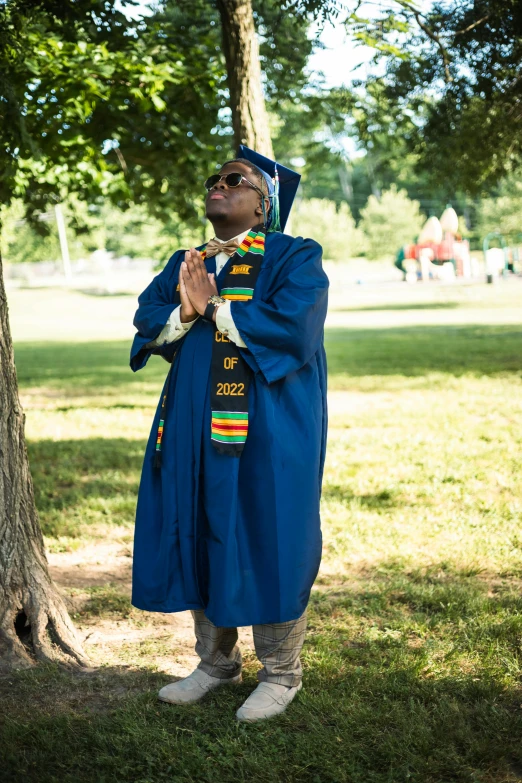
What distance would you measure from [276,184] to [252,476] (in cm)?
116

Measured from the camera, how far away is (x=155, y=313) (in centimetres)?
314

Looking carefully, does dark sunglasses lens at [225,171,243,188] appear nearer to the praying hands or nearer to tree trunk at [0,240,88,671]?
the praying hands

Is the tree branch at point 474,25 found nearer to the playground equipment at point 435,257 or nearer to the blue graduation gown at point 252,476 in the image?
the blue graduation gown at point 252,476

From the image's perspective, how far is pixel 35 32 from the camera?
6746 millimetres

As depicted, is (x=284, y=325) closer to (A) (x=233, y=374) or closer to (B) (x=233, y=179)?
(A) (x=233, y=374)

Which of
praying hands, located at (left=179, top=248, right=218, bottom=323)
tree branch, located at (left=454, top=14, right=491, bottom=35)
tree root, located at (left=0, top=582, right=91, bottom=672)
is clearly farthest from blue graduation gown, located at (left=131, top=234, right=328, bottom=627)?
tree branch, located at (left=454, top=14, right=491, bottom=35)

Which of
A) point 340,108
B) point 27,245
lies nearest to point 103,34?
point 340,108

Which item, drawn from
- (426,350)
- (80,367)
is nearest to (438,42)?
(426,350)

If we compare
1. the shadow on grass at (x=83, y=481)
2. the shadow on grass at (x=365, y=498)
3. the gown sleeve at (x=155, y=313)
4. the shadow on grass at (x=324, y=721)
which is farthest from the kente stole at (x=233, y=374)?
the shadow on grass at (x=365, y=498)

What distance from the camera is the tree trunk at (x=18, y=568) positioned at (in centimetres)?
347

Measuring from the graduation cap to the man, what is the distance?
1 cm

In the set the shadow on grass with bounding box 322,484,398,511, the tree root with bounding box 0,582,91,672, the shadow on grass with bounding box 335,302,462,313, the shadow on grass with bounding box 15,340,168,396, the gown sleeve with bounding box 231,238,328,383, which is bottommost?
the shadow on grass with bounding box 322,484,398,511

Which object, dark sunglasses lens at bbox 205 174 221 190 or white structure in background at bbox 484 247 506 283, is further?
white structure in background at bbox 484 247 506 283

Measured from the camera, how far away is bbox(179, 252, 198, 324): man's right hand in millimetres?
3000
